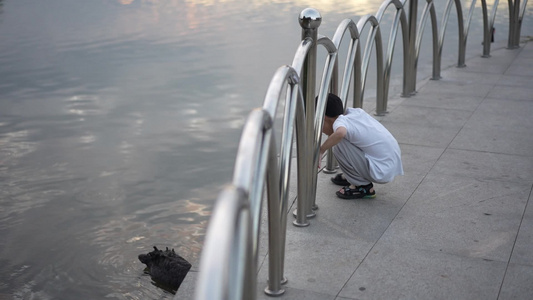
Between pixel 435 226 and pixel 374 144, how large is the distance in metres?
0.67

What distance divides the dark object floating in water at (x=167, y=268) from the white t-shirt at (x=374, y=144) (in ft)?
4.58

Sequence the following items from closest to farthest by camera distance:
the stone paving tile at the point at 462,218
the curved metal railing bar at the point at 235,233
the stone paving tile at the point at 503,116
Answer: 1. the curved metal railing bar at the point at 235,233
2. the stone paving tile at the point at 462,218
3. the stone paving tile at the point at 503,116

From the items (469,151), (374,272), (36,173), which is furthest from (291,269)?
(36,173)

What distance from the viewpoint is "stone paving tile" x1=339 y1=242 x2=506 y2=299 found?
3443mm

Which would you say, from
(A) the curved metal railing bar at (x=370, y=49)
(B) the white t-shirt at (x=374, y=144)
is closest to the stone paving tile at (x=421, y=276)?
(B) the white t-shirt at (x=374, y=144)

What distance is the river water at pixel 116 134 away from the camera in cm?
520

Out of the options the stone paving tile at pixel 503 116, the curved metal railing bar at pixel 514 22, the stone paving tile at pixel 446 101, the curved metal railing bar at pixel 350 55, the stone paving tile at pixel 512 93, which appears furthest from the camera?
the curved metal railing bar at pixel 514 22

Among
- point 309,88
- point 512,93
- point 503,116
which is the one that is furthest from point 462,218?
point 512,93

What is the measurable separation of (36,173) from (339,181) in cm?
319

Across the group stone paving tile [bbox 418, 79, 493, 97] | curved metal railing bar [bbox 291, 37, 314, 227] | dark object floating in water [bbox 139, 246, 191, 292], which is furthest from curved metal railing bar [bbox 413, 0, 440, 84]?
dark object floating in water [bbox 139, 246, 191, 292]

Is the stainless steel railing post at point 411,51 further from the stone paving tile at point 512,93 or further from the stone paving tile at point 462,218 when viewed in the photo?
the stone paving tile at point 462,218

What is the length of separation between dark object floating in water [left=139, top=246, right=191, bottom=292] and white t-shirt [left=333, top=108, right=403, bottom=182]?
4.58 ft

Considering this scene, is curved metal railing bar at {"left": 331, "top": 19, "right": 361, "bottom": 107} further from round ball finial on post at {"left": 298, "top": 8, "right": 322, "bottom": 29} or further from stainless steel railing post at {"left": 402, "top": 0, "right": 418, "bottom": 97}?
stainless steel railing post at {"left": 402, "top": 0, "right": 418, "bottom": 97}

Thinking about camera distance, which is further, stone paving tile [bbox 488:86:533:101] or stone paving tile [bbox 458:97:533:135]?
stone paving tile [bbox 488:86:533:101]
